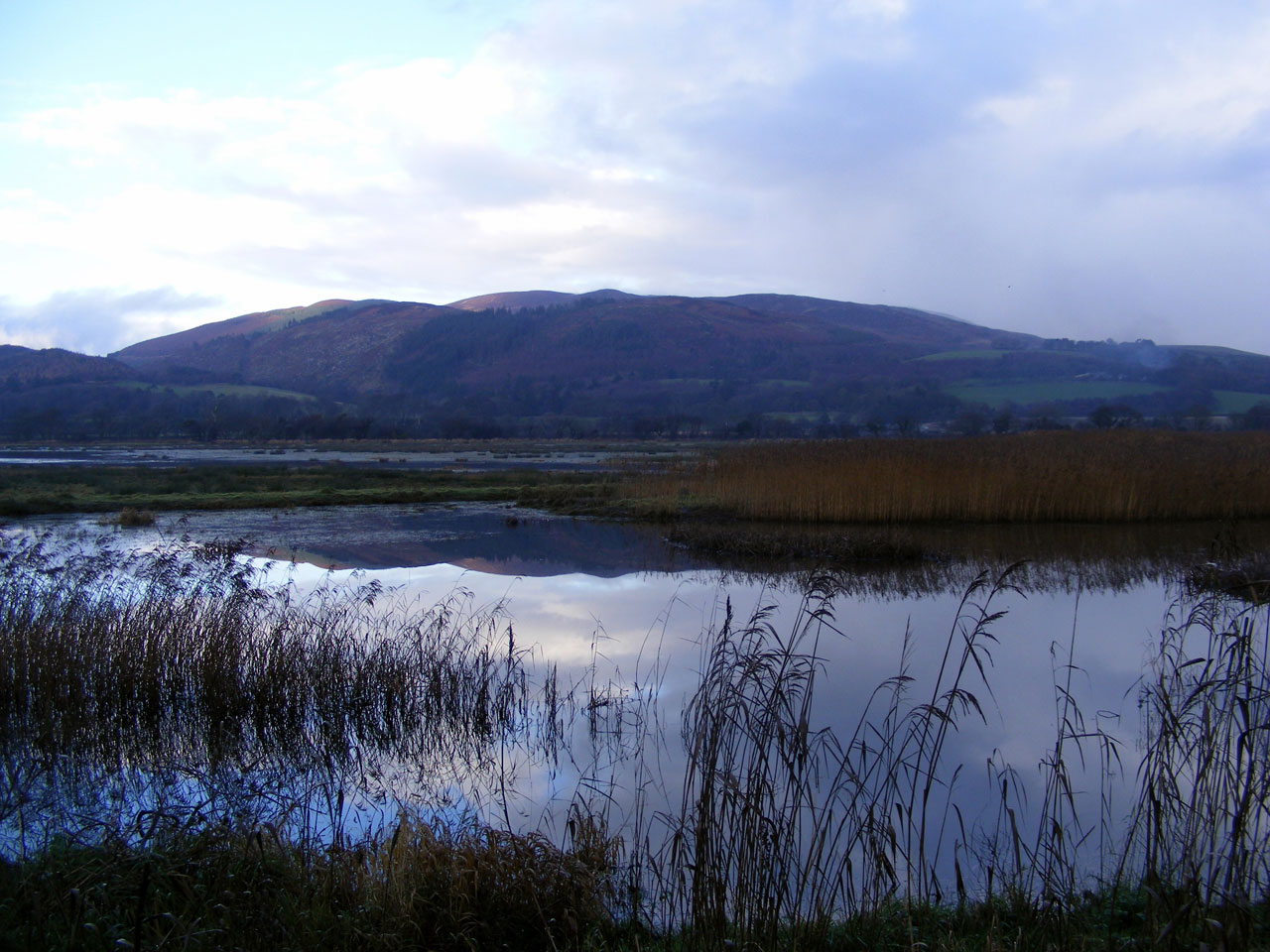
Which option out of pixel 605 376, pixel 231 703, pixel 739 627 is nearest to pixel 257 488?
pixel 231 703

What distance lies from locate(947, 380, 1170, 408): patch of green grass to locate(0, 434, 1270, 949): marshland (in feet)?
205

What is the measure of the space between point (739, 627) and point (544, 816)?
397cm

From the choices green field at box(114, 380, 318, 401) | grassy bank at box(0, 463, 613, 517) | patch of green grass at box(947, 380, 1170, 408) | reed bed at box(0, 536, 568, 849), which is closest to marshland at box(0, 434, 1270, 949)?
reed bed at box(0, 536, 568, 849)

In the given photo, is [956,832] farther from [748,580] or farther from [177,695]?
[748,580]

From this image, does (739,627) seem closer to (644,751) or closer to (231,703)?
(644,751)

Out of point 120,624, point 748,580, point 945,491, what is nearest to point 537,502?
point 945,491

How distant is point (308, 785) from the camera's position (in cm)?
605

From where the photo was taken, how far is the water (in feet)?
19.1

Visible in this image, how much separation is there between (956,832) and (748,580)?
799 centimetres

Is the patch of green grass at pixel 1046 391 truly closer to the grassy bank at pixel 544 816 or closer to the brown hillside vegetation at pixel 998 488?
the brown hillside vegetation at pixel 998 488

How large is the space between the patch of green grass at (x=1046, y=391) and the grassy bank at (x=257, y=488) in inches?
2082

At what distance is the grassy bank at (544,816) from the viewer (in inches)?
148

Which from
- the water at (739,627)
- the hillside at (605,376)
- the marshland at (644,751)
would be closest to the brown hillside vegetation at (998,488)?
the water at (739,627)

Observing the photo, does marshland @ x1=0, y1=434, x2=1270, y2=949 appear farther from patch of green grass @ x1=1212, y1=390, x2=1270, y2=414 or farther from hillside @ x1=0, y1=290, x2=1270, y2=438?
patch of green grass @ x1=1212, y1=390, x2=1270, y2=414
